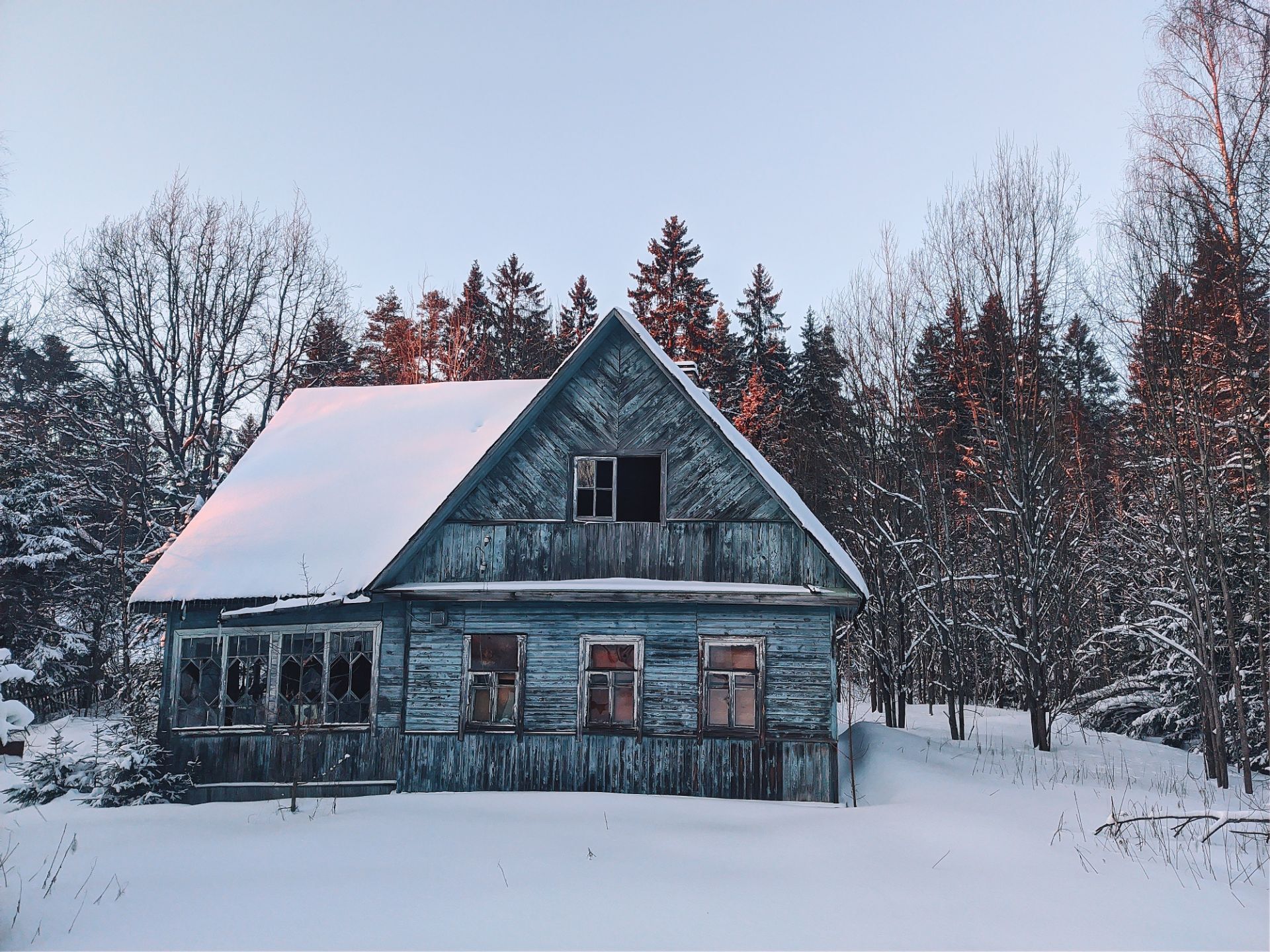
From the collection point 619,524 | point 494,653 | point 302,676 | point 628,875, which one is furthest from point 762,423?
point 628,875

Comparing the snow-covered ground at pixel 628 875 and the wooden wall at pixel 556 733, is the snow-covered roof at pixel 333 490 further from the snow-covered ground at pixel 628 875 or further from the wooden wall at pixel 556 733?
the snow-covered ground at pixel 628 875

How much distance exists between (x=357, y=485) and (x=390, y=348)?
69.6ft

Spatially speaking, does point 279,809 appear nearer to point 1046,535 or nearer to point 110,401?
point 1046,535

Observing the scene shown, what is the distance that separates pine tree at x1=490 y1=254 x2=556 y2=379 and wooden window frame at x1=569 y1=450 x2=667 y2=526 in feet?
69.2

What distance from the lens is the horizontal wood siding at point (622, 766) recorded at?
1249cm

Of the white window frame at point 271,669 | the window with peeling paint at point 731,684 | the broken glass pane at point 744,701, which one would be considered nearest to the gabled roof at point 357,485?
the white window frame at point 271,669

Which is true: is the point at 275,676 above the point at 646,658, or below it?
below

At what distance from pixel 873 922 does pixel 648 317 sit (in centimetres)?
3376

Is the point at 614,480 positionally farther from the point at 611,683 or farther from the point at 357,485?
the point at 357,485

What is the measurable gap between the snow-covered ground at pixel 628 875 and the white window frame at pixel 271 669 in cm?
151

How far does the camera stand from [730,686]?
42.4ft

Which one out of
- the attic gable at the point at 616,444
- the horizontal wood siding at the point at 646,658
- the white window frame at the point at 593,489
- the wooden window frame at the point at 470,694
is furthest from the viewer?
the white window frame at the point at 593,489

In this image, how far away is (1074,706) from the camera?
792 inches

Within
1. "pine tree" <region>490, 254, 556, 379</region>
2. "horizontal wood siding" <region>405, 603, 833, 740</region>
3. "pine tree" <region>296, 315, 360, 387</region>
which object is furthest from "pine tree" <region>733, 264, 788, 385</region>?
"horizontal wood siding" <region>405, 603, 833, 740</region>
